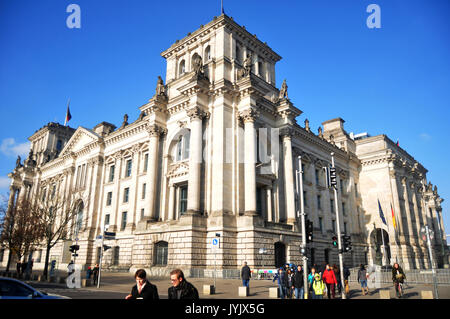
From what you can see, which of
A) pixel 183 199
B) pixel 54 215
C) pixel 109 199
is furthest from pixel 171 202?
pixel 109 199

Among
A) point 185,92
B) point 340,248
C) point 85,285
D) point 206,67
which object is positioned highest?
point 206,67

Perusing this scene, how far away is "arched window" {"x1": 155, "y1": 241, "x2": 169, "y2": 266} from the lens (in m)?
31.7

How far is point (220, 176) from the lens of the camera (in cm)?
3128

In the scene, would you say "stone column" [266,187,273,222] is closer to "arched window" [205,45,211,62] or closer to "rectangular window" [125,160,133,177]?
"arched window" [205,45,211,62]

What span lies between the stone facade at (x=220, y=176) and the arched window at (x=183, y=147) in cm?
11

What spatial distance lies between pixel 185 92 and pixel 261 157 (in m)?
11.0

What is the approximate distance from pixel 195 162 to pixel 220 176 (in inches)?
114

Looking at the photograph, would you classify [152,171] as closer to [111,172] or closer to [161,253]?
[161,253]

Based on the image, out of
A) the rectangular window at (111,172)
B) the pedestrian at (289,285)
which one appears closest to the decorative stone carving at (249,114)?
the pedestrian at (289,285)

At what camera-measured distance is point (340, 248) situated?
66.8 feet

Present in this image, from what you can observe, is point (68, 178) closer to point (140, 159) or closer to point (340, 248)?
point (140, 159)
